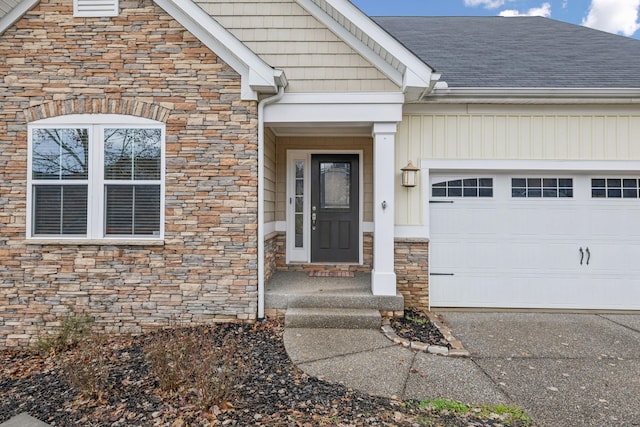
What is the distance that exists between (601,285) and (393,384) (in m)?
4.52

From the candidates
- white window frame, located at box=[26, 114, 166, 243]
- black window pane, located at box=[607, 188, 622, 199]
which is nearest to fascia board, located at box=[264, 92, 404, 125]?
white window frame, located at box=[26, 114, 166, 243]

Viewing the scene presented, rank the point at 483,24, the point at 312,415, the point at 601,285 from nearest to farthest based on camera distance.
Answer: the point at 312,415
the point at 601,285
the point at 483,24

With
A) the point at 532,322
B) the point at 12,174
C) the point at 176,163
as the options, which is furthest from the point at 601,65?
the point at 12,174

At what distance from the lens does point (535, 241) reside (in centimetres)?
594

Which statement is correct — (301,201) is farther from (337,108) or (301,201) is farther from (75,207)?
(75,207)

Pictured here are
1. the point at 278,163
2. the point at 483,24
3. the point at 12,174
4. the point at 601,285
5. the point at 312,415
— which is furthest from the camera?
the point at 483,24

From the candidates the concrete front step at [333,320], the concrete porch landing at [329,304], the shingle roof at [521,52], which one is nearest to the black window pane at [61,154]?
the concrete porch landing at [329,304]

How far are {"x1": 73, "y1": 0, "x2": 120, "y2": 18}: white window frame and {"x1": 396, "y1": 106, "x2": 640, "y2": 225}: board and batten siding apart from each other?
172 inches

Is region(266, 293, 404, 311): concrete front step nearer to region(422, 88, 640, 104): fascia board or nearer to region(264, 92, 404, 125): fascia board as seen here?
region(264, 92, 404, 125): fascia board

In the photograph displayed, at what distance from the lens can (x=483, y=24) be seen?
30.6 ft

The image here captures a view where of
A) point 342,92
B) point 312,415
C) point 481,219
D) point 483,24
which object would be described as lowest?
point 312,415

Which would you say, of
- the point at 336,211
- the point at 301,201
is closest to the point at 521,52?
the point at 336,211

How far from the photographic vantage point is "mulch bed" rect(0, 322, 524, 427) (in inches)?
115

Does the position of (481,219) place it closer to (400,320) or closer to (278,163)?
(400,320)
